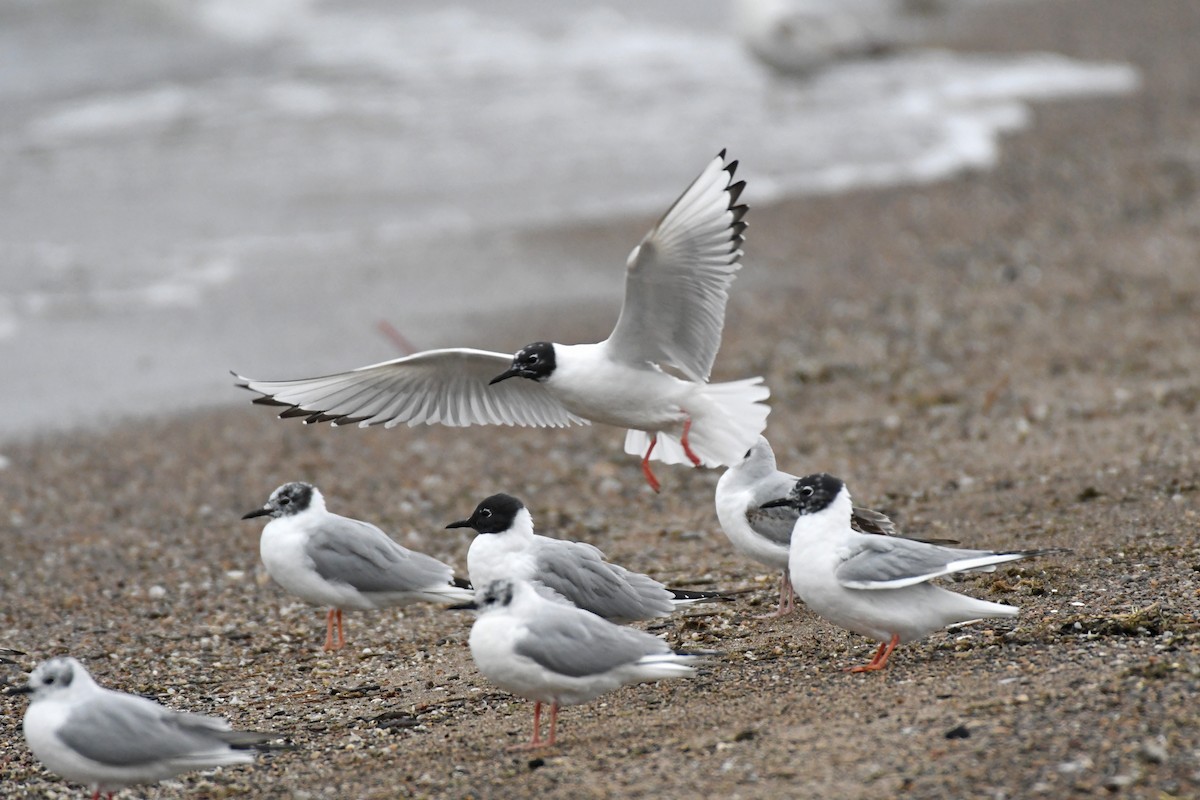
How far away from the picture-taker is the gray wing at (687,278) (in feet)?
20.0

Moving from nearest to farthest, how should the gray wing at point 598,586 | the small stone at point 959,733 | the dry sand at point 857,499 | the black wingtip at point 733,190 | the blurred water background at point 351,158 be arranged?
1. the small stone at point 959,733
2. the dry sand at point 857,499
3. the gray wing at point 598,586
4. the black wingtip at point 733,190
5. the blurred water background at point 351,158

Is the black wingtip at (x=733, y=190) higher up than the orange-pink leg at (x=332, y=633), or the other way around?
the black wingtip at (x=733, y=190)

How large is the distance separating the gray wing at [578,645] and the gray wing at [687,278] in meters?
1.86

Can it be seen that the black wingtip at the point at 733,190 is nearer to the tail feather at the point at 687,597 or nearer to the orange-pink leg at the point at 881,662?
the tail feather at the point at 687,597

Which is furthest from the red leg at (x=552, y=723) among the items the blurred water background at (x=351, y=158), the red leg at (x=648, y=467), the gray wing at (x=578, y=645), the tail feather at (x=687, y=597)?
the blurred water background at (x=351, y=158)

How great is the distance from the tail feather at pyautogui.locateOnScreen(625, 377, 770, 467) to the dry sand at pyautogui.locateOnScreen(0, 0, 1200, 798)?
0.64m

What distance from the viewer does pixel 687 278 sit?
6.37 meters

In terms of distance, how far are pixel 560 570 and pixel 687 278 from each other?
1559 mm

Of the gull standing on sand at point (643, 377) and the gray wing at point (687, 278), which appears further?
the gull standing on sand at point (643, 377)

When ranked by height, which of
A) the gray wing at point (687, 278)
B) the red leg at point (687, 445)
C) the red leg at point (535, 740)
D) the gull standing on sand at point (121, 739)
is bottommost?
the red leg at point (535, 740)

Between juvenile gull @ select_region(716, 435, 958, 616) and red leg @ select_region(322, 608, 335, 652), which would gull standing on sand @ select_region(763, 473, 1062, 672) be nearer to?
juvenile gull @ select_region(716, 435, 958, 616)

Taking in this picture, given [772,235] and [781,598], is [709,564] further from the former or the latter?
[772,235]

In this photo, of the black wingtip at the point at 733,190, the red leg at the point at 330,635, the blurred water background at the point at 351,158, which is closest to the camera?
the black wingtip at the point at 733,190

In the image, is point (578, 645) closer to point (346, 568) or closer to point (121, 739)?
point (121, 739)
